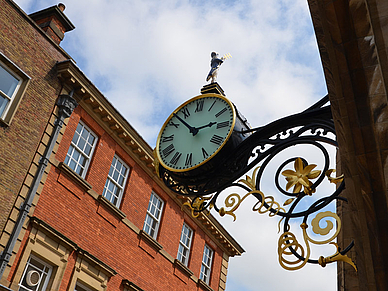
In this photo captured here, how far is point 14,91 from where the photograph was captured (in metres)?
11.2

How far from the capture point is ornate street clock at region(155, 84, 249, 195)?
4043 millimetres

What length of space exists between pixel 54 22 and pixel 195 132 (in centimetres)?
1130

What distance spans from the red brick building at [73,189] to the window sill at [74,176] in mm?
28

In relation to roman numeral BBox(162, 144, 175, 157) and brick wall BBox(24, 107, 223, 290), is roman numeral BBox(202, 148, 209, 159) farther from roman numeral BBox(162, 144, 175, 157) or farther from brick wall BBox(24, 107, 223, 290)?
brick wall BBox(24, 107, 223, 290)

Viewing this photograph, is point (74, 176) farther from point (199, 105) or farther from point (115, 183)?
point (199, 105)

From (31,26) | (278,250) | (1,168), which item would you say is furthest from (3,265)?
(278,250)

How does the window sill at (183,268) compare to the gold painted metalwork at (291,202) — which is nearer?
the gold painted metalwork at (291,202)

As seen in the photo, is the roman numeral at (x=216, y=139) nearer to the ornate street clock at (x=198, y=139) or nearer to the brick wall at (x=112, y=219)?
the ornate street clock at (x=198, y=139)

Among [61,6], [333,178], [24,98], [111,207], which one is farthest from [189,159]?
[61,6]

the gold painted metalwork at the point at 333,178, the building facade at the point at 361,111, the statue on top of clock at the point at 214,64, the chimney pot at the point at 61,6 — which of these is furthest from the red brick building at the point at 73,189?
the building facade at the point at 361,111

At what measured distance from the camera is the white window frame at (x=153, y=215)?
1548 centimetres

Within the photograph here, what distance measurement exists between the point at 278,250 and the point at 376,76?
4.56ft

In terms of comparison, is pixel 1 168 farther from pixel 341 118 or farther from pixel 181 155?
pixel 341 118

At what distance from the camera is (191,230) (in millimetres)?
18156
